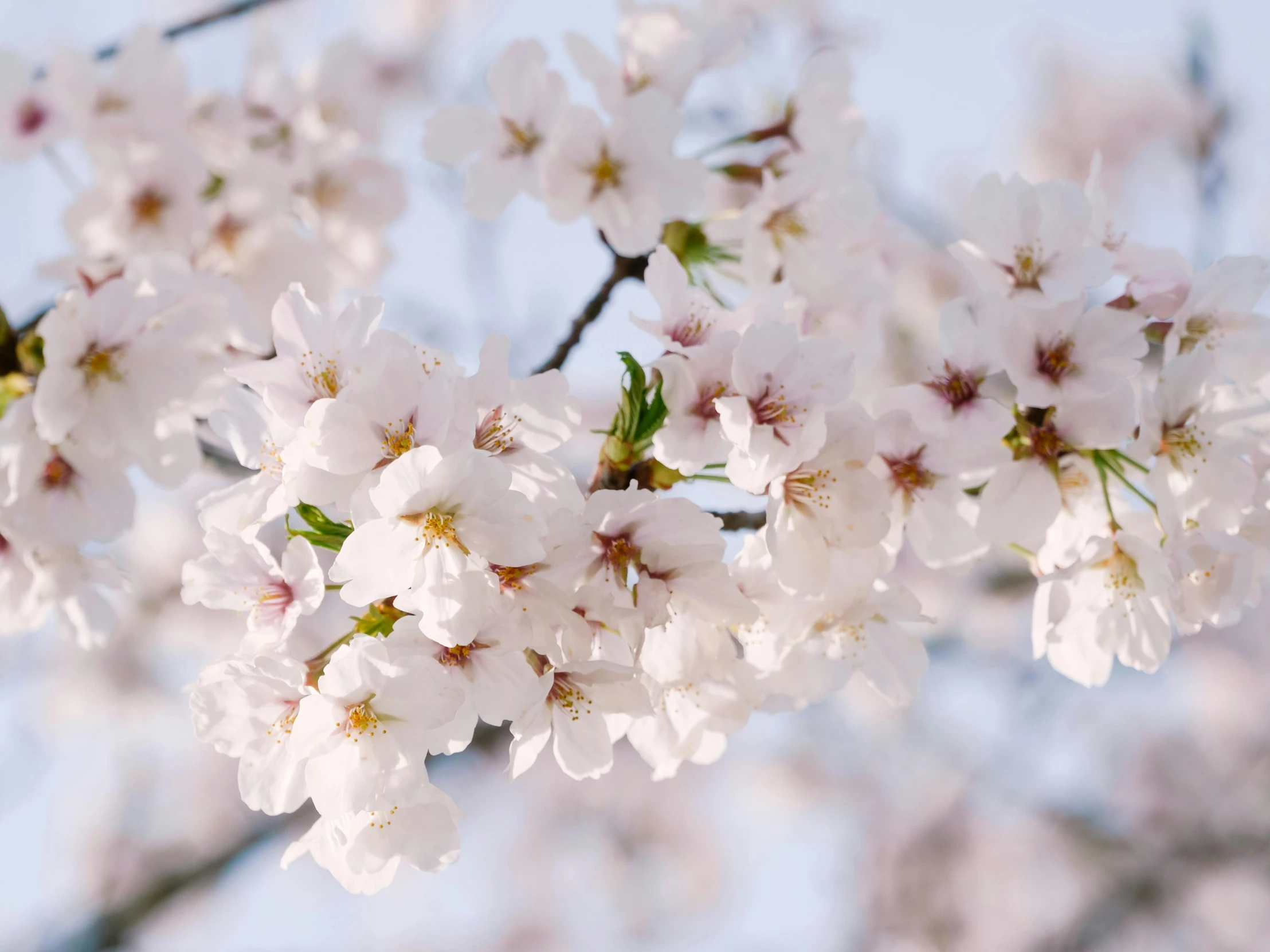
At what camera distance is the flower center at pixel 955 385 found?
1308 mm

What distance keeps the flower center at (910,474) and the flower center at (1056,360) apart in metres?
0.19

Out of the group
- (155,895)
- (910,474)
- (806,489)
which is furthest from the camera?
(155,895)

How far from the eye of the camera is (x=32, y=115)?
224 centimetres

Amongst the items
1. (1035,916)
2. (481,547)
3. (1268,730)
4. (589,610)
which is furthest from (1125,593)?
(1268,730)

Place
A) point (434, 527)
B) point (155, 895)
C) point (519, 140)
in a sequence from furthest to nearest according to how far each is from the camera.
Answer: point (155, 895), point (519, 140), point (434, 527)

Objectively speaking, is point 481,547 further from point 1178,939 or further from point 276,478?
point 1178,939

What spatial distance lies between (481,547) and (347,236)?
5.82 ft

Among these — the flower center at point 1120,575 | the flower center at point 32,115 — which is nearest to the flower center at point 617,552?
the flower center at point 1120,575

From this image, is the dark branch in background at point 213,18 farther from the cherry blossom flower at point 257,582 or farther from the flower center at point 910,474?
the flower center at point 910,474

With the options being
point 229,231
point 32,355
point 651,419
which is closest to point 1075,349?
point 651,419

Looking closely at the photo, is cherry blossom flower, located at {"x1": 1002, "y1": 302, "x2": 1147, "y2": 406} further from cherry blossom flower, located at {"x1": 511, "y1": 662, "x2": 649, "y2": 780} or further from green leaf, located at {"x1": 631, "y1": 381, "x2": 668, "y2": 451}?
cherry blossom flower, located at {"x1": 511, "y1": 662, "x2": 649, "y2": 780}

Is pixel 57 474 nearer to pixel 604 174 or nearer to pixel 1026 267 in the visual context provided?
pixel 604 174

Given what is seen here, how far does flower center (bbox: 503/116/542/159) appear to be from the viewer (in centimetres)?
182

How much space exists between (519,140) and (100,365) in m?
0.82
